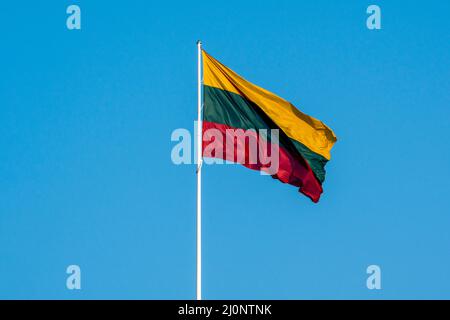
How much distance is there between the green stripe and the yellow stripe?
0.54ft

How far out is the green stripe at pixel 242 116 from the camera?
131 feet

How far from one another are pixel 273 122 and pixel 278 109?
0.55 metres

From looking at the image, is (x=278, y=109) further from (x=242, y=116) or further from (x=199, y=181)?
(x=199, y=181)

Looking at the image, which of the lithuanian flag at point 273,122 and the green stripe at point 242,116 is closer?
the green stripe at point 242,116

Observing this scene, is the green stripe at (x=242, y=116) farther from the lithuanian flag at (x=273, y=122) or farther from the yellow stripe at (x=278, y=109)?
the yellow stripe at (x=278, y=109)

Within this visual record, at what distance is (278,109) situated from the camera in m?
41.2

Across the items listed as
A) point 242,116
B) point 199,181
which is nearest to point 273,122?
point 242,116

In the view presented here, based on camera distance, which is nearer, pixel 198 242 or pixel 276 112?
pixel 198 242

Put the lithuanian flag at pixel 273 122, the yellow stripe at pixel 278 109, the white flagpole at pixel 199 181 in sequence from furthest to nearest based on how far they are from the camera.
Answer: the yellow stripe at pixel 278 109
the lithuanian flag at pixel 273 122
the white flagpole at pixel 199 181

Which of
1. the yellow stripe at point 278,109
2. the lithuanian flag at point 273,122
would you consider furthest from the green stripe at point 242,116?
the yellow stripe at point 278,109
